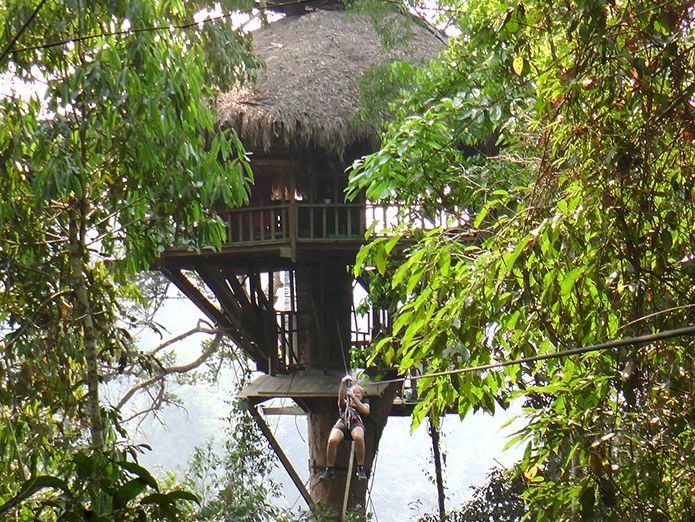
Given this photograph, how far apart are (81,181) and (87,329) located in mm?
575

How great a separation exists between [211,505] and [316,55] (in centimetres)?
391

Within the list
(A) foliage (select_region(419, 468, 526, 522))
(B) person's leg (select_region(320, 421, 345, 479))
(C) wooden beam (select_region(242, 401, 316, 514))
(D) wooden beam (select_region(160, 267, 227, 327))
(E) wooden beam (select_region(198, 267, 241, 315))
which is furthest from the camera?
(D) wooden beam (select_region(160, 267, 227, 327))

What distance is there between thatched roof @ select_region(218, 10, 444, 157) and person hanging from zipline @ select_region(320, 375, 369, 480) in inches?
75.9

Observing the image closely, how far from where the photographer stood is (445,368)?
2512 millimetres

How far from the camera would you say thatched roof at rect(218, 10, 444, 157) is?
7.61 metres

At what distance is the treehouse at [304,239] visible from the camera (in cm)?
760

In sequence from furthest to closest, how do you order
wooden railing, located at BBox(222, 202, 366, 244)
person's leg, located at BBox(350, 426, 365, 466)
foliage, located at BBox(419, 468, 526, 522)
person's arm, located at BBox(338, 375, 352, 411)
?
foliage, located at BBox(419, 468, 526, 522) < wooden railing, located at BBox(222, 202, 366, 244) < person's leg, located at BBox(350, 426, 365, 466) < person's arm, located at BBox(338, 375, 352, 411)

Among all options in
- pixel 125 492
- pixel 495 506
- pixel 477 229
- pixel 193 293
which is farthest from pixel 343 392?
pixel 125 492

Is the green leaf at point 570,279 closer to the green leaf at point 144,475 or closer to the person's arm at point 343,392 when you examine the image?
the green leaf at point 144,475

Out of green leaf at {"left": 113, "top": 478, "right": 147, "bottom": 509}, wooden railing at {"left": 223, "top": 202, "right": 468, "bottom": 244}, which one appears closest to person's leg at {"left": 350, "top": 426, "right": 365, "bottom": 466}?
wooden railing at {"left": 223, "top": 202, "right": 468, "bottom": 244}

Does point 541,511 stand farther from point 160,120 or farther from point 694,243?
point 160,120

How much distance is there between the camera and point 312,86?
810 cm

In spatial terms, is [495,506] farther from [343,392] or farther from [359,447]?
[343,392]

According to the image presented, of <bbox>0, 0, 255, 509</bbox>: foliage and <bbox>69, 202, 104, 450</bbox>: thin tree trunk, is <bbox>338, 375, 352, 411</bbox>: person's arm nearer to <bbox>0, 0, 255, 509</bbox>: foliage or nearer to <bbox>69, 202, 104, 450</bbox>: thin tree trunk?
<bbox>0, 0, 255, 509</bbox>: foliage
